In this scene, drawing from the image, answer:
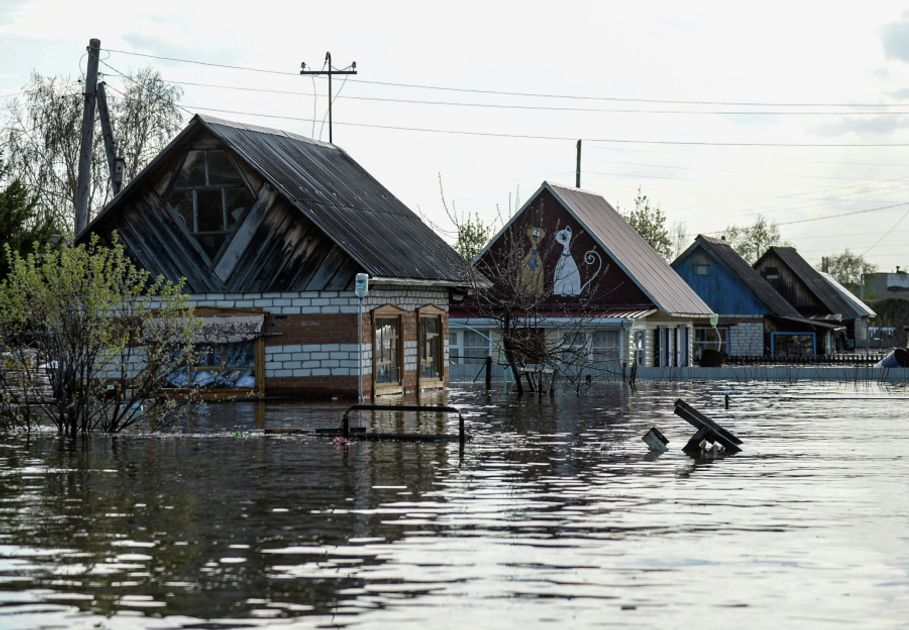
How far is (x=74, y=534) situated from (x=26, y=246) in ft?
103

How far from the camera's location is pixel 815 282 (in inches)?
4045

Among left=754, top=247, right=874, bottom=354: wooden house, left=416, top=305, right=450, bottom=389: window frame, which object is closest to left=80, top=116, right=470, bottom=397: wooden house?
left=416, top=305, right=450, bottom=389: window frame

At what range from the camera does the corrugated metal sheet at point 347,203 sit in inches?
1462

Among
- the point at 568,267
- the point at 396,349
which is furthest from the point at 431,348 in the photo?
the point at 568,267

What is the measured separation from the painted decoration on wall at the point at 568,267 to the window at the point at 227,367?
23409mm

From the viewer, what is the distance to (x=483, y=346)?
60312 mm

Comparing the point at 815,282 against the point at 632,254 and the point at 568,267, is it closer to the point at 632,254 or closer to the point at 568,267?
the point at 632,254

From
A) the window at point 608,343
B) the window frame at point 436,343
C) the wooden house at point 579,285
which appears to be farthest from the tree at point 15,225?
the window at point 608,343

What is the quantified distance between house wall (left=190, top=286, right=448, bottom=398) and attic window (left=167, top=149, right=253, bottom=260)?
5.08ft

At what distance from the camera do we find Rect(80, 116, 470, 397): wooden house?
36.9 m

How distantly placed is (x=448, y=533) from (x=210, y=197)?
83.8ft

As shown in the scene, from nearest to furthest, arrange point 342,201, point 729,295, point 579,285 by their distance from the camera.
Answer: point 342,201, point 579,285, point 729,295

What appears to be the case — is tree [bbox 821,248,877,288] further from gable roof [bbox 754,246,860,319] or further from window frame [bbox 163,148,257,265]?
window frame [bbox 163,148,257,265]

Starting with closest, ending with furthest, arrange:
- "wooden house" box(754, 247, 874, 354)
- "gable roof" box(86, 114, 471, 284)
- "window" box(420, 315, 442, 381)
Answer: "gable roof" box(86, 114, 471, 284) < "window" box(420, 315, 442, 381) < "wooden house" box(754, 247, 874, 354)
